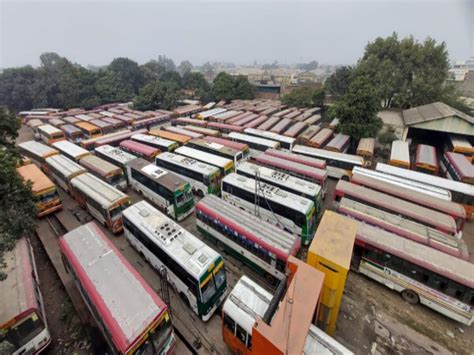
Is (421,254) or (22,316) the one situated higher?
(421,254)

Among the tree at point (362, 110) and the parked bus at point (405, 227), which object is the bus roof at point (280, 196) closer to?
the parked bus at point (405, 227)

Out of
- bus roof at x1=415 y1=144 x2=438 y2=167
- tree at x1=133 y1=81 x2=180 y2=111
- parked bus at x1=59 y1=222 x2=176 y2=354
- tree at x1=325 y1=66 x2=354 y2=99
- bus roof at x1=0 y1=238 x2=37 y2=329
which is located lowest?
bus roof at x1=0 y1=238 x2=37 y2=329

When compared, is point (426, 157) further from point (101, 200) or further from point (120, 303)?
point (101, 200)

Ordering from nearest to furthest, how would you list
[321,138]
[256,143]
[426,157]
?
1. [426,157]
2. [256,143]
3. [321,138]

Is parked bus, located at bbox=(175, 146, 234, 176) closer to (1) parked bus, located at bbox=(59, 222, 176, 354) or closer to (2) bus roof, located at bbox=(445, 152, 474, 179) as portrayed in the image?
(1) parked bus, located at bbox=(59, 222, 176, 354)

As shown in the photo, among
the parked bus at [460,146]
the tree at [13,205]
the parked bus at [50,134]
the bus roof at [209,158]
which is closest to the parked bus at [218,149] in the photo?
the bus roof at [209,158]

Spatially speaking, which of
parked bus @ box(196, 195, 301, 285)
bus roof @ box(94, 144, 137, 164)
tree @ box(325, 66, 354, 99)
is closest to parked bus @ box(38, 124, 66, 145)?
bus roof @ box(94, 144, 137, 164)

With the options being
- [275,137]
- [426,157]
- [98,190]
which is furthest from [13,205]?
[426,157]
